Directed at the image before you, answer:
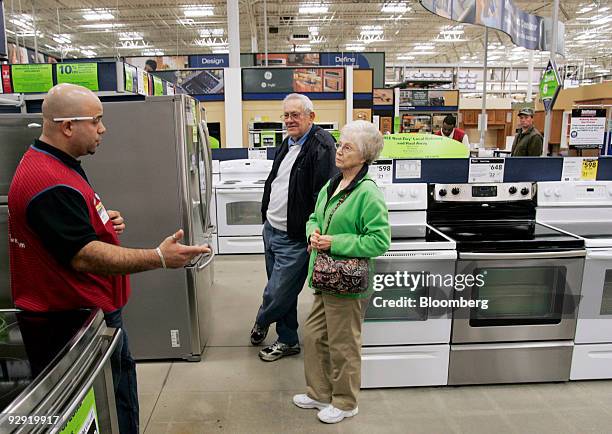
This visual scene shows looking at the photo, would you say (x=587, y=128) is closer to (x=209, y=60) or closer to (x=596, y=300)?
(x=596, y=300)

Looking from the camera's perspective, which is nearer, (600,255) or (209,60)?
(600,255)

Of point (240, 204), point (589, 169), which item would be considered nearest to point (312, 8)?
point (240, 204)

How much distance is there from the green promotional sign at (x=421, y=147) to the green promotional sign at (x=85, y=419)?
230cm

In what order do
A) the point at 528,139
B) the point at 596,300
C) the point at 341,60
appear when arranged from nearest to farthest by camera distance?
the point at 596,300
the point at 528,139
the point at 341,60

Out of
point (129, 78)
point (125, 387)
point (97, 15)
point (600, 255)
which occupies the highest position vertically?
point (97, 15)

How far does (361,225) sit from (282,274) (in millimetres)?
914

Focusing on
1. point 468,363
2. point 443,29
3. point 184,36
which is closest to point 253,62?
point 184,36

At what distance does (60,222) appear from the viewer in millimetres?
1496

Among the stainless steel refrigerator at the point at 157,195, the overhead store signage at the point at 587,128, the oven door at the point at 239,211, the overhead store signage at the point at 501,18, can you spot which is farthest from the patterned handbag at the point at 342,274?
the oven door at the point at 239,211

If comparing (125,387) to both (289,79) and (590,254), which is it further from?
(289,79)

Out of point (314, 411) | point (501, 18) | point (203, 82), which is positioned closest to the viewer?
point (314, 411)

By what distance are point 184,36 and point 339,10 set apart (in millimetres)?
6433

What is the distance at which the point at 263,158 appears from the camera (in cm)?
586

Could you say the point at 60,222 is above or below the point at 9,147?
below
